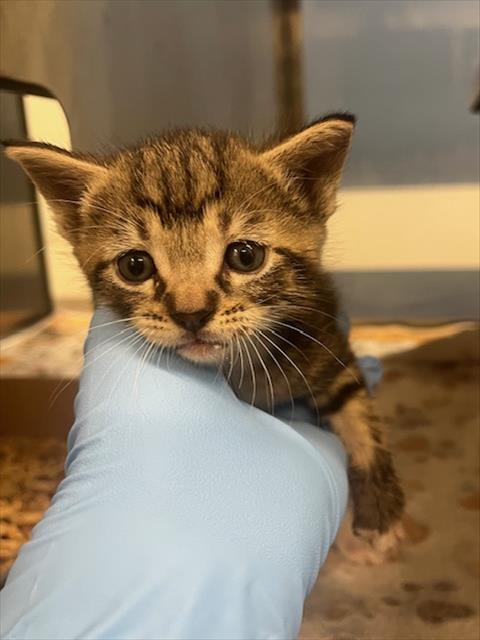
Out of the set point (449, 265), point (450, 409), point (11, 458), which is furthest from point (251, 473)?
point (449, 265)

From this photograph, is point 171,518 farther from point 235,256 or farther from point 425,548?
point 425,548

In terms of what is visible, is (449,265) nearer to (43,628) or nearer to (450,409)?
(450,409)

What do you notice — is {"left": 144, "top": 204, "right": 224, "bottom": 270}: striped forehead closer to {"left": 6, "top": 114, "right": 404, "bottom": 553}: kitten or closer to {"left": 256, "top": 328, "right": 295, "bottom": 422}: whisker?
{"left": 6, "top": 114, "right": 404, "bottom": 553}: kitten

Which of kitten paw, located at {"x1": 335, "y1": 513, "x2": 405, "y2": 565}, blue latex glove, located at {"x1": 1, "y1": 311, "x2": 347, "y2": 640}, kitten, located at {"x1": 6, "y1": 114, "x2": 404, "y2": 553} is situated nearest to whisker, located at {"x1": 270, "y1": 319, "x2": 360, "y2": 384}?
kitten, located at {"x1": 6, "y1": 114, "x2": 404, "y2": 553}

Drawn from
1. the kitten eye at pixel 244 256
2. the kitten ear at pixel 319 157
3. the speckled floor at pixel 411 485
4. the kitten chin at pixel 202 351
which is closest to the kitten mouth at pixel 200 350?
the kitten chin at pixel 202 351

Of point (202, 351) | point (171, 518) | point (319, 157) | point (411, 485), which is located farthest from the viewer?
point (411, 485)

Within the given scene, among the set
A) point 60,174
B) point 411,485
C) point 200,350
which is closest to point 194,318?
point 200,350

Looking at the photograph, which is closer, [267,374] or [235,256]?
[235,256]
